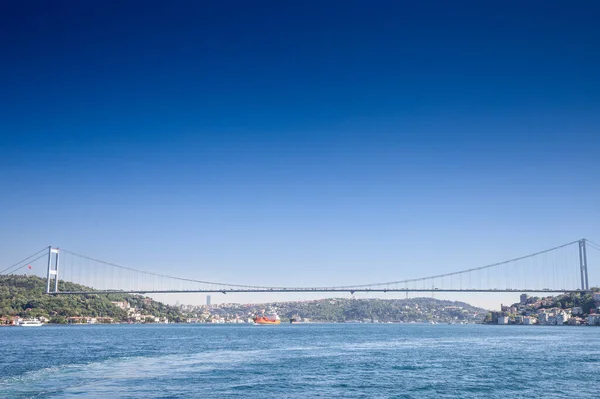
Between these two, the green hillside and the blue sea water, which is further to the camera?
the green hillside

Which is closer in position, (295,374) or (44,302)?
(295,374)

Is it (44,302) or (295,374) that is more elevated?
(44,302)

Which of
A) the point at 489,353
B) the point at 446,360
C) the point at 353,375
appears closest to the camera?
the point at 353,375

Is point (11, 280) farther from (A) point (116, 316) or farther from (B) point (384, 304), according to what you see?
(B) point (384, 304)

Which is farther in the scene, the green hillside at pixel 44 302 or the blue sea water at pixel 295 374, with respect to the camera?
the green hillside at pixel 44 302

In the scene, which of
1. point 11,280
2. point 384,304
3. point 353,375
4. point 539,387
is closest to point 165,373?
point 353,375

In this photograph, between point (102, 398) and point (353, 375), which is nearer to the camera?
point (102, 398)

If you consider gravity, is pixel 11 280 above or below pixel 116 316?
above

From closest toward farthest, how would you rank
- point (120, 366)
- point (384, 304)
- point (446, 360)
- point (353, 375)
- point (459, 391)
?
1. point (459, 391)
2. point (353, 375)
3. point (120, 366)
4. point (446, 360)
5. point (384, 304)
